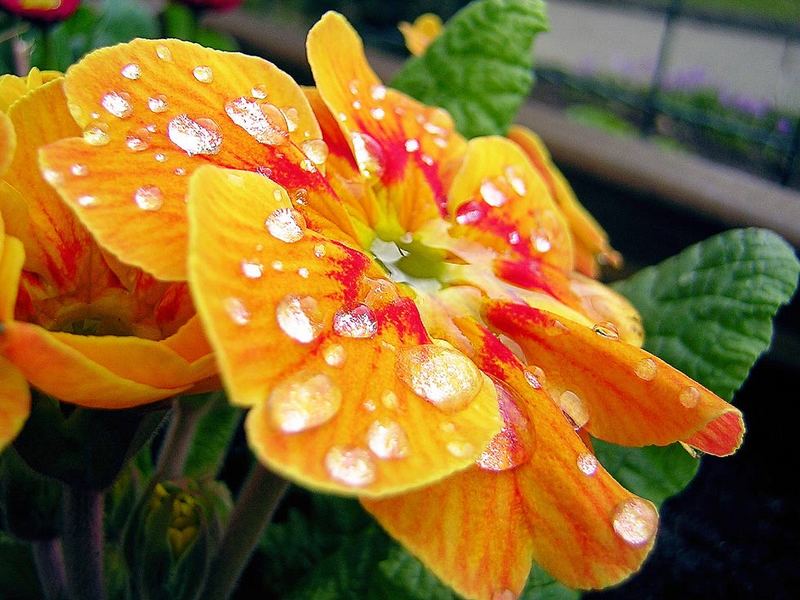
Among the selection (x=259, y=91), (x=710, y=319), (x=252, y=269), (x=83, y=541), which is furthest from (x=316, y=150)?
(x=710, y=319)

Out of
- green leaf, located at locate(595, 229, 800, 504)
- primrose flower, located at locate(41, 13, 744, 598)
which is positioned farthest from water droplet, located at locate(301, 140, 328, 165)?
green leaf, located at locate(595, 229, 800, 504)

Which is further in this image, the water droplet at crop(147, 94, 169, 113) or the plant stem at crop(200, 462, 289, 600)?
the plant stem at crop(200, 462, 289, 600)

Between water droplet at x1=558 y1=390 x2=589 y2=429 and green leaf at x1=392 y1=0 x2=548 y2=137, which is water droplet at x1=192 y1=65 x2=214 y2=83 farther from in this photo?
green leaf at x1=392 y1=0 x2=548 y2=137

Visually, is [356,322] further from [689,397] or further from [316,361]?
[689,397]

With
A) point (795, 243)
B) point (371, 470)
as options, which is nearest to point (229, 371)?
point (371, 470)

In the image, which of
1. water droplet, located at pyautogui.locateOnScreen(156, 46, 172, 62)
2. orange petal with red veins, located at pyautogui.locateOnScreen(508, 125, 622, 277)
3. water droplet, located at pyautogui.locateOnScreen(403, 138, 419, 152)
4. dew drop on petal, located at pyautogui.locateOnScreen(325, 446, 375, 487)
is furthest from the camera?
orange petal with red veins, located at pyautogui.locateOnScreen(508, 125, 622, 277)

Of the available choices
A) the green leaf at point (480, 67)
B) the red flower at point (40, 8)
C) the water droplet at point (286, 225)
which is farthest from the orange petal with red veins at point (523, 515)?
the red flower at point (40, 8)

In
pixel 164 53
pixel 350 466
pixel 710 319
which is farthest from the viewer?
pixel 710 319
